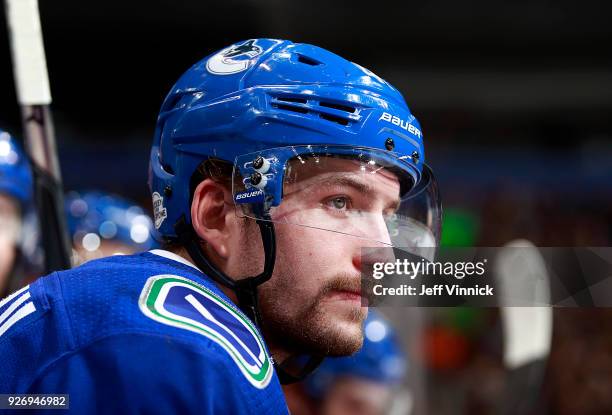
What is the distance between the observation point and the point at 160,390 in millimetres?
1258

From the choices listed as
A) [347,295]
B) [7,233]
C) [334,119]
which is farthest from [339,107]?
[7,233]

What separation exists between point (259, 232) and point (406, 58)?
769cm

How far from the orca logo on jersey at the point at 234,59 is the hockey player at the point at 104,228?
7.53 ft

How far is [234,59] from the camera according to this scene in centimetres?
→ 184

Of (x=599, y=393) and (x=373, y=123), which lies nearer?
(x=373, y=123)

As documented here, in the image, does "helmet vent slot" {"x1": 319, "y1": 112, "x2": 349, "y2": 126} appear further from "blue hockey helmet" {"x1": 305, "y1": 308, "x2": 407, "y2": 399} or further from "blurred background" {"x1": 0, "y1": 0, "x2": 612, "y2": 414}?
"blurred background" {"x1": 0, "y1": 0, "x2": 612, "y2": 414}

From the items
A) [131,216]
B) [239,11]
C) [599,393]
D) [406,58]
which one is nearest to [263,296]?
[131,216]

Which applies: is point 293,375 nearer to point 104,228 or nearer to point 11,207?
point 11,207

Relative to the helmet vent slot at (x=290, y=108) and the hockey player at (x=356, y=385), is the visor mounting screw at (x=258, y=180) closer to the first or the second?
the helmet vent slot at (x=290, y=108)

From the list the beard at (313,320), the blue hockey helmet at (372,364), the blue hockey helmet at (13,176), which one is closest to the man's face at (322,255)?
the beard at (313,320)

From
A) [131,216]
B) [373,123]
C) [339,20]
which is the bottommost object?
[339,20]

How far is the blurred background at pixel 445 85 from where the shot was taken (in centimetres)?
728

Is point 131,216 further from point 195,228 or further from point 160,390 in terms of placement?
point 160,390

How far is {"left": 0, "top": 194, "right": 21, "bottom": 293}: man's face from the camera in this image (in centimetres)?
356
